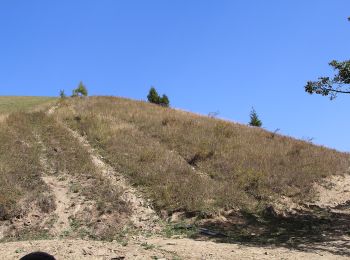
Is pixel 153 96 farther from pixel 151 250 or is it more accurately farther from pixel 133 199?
pixel 151 250

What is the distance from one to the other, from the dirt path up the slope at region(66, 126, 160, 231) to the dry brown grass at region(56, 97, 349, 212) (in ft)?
1.25

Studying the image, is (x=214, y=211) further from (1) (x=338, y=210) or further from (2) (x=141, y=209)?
(1) (x=338, y=210)

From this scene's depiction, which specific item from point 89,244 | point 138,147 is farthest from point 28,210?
point 138,147

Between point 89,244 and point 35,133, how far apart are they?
13.7 m

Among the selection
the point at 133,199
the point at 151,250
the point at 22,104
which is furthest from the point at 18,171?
the point at 22,104

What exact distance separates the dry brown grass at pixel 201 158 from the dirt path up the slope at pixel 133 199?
381 mm

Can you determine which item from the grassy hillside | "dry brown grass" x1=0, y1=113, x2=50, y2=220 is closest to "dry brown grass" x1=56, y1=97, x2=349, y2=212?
"dry brown grass" x1=0, y1=113, x2=50, y2=220

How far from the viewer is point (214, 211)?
45.5 ft

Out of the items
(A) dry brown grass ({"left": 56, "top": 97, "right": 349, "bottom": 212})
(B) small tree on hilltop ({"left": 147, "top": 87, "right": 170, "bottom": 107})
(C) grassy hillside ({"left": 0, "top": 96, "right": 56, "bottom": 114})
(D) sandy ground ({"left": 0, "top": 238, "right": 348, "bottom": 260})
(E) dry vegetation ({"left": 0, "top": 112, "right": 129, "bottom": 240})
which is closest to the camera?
(D) sandy ground ({"left": 0, "top": 238, "right": 348, "bottom": 260})

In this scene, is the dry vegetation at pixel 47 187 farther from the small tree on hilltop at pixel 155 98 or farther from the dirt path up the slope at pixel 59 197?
the small tree on hilltop at pixel 155 98

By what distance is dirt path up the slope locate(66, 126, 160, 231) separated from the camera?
13.0m

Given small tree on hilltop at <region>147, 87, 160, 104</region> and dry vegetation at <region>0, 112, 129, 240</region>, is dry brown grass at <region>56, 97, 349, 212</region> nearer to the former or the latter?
dry vegetation at <region>0, 112, 129, 240</region>

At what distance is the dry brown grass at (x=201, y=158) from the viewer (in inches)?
603

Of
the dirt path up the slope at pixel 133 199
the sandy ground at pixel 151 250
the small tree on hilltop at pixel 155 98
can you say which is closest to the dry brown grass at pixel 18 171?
the dirt path up the slope at pixel 133 199
